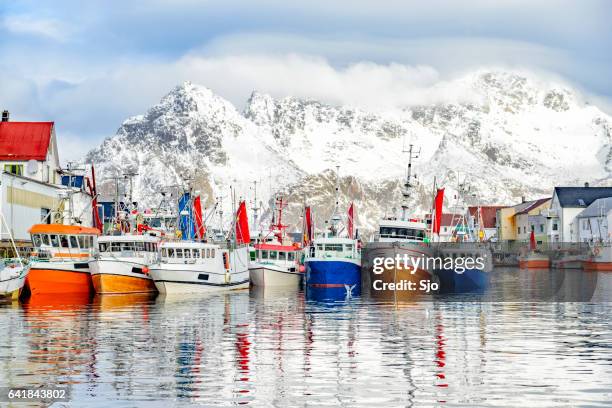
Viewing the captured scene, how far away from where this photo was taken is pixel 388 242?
106 meters

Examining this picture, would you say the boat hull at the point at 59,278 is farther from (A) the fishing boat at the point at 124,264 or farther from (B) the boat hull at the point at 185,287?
(B) the boat hull at the point at 185,287

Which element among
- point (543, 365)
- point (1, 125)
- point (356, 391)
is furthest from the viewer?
point (1, 125)

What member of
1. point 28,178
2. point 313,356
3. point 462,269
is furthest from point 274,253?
point 313,356

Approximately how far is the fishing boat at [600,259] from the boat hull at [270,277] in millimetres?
83987

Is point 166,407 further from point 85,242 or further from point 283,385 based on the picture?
point 85,242

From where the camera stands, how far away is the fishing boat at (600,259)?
187 metres

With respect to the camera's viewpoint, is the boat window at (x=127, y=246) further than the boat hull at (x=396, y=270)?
No

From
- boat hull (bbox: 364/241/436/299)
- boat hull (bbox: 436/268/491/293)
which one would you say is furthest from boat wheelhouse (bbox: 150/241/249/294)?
boat hull (bbox: 436/268/491/293)

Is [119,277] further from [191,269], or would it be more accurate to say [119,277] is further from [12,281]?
[12,281]

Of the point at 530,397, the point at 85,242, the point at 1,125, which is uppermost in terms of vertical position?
the point at 1,125

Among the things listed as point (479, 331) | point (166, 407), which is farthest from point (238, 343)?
point (166, 407)

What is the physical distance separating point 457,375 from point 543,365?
14.0 feet

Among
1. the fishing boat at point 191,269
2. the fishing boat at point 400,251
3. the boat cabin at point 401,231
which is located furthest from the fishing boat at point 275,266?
the boat cabin at point 401,231
